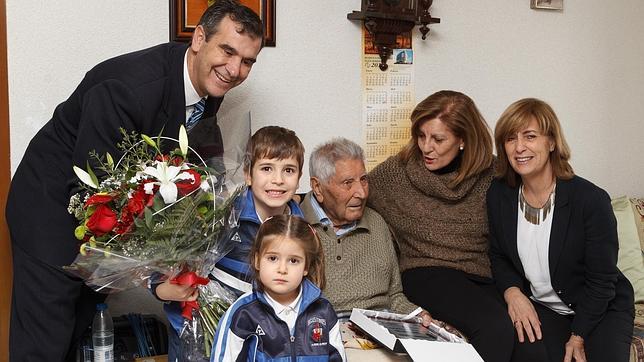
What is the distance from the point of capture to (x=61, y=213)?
7.05 ft

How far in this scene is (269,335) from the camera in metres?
1.99

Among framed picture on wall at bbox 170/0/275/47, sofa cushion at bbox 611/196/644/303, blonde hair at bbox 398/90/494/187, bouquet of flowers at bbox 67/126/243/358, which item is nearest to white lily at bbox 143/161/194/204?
bouquet of flowers at bbox 67/126/243/358

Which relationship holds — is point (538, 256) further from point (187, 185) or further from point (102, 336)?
point (102, 336)

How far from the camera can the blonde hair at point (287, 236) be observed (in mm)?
2053

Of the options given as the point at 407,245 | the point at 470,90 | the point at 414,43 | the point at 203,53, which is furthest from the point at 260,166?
the point at 470,90

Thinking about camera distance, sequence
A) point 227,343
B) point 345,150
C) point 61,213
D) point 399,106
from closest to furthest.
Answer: point 227,343 < point 61,213 < point 345,150 < point 399,106

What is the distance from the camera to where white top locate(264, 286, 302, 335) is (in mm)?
2037

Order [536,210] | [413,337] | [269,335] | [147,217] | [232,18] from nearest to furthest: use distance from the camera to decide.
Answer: [147,217] < [269,335] < [232,18] < [413,337] < [536,210]

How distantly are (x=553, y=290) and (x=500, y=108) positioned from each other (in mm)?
1091

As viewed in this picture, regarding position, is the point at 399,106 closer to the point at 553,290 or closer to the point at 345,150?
the point at 345,150

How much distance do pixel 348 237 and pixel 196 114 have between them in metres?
0.69

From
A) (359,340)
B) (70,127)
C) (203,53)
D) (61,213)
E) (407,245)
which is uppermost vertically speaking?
(203,53)

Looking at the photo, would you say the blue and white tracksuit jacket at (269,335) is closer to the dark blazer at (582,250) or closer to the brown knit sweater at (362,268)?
the brown knit sweater at (362,268)

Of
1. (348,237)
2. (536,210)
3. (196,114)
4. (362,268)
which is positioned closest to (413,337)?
(362,268)
